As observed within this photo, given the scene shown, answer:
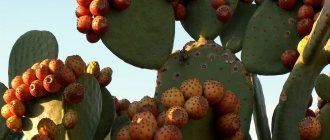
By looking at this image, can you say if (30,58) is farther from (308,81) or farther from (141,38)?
(308,81)

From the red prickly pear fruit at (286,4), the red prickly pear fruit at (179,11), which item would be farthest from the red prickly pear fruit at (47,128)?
the red prickly pear fruit at (286,4)

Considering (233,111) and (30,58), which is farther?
(30,58)

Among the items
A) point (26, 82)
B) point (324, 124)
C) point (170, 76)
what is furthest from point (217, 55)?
point (26, 82)

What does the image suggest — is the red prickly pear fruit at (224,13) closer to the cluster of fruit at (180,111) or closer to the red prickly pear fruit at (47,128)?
the cluster of fruit at (180,111)

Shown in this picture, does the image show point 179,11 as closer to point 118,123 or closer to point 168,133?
Answer: point 118,123

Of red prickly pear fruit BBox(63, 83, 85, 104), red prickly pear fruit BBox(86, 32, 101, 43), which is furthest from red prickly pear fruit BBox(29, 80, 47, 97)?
red prickly pear fruit BBox(86, 32, 101, 43)

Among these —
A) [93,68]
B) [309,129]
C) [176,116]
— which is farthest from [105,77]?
[309,129]
